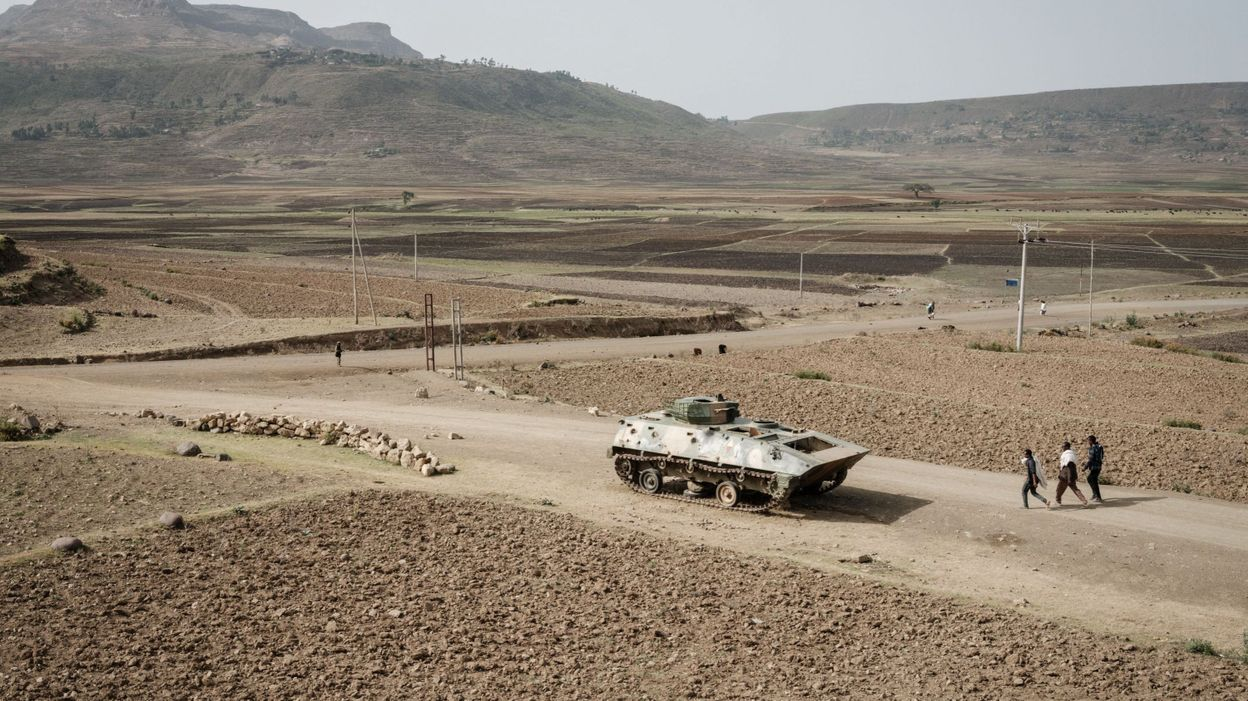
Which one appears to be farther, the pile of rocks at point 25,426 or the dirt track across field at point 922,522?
the pile of rocks at point 25,426

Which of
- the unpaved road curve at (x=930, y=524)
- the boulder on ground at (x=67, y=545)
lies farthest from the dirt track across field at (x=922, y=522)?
the boulder on ground at (x=67, y=545)

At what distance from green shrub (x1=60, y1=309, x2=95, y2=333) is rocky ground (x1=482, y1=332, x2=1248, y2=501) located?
20.7 metres

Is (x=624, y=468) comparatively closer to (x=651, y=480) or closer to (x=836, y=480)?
(x=651, y=480)

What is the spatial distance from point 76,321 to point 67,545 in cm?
3408

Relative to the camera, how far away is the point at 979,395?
37.6 metres

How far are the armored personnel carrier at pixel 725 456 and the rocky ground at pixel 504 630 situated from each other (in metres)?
3.35

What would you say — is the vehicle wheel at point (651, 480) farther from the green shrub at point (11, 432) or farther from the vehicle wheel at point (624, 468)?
the green shrub at point (11, 432)

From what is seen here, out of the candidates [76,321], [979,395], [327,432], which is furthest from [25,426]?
[979,395]

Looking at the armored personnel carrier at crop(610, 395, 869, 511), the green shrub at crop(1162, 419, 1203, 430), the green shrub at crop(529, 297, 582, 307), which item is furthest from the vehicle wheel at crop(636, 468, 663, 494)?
the green shrub at crop(529, 297, 582, 307)

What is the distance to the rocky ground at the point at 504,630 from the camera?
1529cm

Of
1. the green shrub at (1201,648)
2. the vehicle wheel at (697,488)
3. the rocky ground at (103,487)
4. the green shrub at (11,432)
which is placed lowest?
the vehicle wheel at (697,488)

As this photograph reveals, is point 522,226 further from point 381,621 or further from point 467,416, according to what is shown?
point 381,621

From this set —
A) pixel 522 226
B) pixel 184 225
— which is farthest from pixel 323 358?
Answer: pixel 184 225

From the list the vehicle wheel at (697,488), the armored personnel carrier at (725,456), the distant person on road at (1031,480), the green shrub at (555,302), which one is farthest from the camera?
the green shrub at (555,302)
